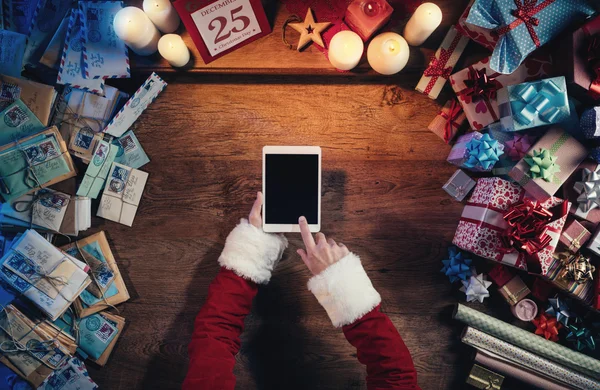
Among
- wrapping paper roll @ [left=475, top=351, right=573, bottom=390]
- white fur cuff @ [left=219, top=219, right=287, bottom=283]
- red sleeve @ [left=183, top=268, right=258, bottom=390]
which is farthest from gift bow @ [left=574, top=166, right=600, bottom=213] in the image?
red sleeve @ [left=183, top=268, right=258, bottom=390]

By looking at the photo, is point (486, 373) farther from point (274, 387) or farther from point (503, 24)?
point (503, 24)

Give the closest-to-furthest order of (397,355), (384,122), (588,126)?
1. (397,355)
2. (588,126)
3. (384,122)

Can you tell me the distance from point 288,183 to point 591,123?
0.97m

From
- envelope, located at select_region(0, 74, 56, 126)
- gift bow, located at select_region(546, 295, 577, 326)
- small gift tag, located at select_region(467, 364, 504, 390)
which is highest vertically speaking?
envelope, located at select_region(0, 74, 56, 126)

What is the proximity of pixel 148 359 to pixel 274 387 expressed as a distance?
49cm

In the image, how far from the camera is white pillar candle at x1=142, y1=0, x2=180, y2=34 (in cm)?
124

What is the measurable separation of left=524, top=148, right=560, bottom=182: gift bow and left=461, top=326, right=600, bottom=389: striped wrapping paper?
58 centimetres

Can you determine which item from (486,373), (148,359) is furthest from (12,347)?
(486,373)

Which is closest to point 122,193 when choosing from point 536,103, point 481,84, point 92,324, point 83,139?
point 83,139

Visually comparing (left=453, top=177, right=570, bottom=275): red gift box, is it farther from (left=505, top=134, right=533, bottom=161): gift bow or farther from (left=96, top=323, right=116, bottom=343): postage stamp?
(left=96, top=323, right=116, bottom=343): postage stamp

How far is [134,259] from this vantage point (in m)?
1.43

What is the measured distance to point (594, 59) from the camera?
1.13 m

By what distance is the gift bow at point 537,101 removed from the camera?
1.15 m

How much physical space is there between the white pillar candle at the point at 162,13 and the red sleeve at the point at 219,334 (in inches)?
34.1
